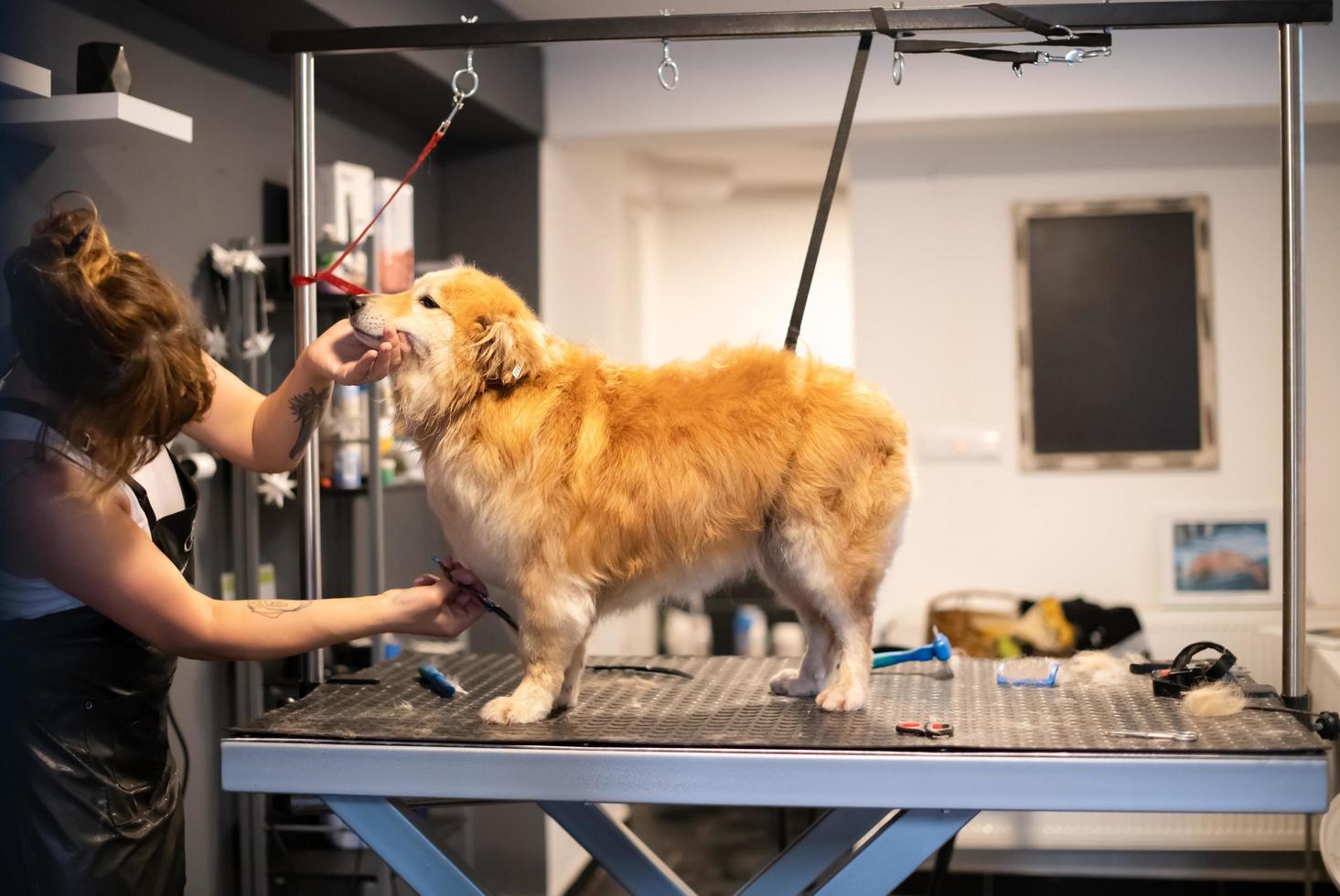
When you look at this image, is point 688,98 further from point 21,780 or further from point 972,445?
point 21,780

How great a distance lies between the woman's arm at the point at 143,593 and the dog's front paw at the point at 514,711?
18 cm

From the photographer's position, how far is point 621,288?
5.96 meters

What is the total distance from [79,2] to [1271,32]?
11.1 ft

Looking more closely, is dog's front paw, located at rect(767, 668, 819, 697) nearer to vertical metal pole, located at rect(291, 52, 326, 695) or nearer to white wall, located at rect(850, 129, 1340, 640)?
vertical metal pole, located at rect(291, 52, 326, 695)

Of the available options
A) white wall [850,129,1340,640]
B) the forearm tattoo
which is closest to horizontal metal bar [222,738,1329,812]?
the forearm tattoo

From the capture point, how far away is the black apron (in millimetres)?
1513

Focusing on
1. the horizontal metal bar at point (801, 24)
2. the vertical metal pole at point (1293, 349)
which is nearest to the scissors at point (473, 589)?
the horizontal metal bar at point (801, 24)

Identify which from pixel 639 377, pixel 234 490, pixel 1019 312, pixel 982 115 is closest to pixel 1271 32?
pixel 982 115

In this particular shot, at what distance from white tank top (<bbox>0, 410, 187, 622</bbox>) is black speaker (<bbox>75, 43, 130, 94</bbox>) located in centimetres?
102

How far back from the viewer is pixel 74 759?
5.04 ft

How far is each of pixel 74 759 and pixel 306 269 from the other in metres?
0.84

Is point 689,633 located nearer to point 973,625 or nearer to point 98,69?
point 973,625

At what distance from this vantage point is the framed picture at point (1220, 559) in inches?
171

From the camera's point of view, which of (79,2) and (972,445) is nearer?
(79,2)
